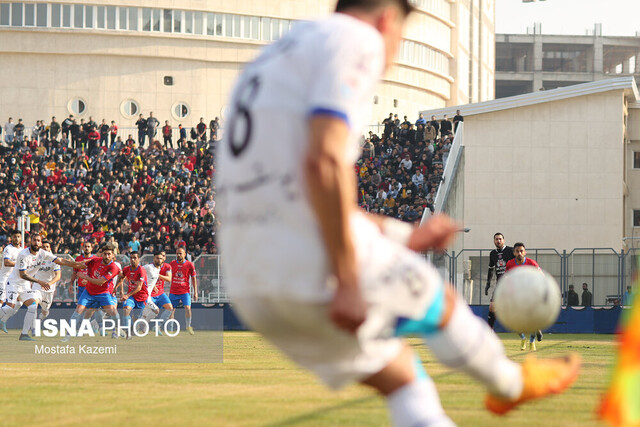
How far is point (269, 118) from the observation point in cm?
375

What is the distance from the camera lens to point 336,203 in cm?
351

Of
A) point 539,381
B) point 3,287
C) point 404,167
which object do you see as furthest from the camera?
point 404,167

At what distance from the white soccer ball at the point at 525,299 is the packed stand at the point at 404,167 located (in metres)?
25.3

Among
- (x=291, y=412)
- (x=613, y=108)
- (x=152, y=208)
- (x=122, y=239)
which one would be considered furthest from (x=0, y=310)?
(x=613, y=108)

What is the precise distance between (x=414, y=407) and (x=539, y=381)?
75cm

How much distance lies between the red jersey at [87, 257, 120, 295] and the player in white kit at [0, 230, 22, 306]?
1705mm

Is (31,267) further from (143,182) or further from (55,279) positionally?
(143,182)

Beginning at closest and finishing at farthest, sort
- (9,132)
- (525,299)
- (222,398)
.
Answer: (525,299)
(222,398)
(9,132)

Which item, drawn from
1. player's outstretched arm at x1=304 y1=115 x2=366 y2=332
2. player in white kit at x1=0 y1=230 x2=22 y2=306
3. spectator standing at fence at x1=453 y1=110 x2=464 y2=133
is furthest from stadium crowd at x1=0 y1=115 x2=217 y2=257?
player's outstretched arm at x1=304 y1=115 x2=366 y2=332

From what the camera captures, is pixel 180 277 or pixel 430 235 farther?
pixel 180 277

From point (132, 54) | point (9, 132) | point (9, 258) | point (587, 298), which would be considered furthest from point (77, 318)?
point (132, 54)

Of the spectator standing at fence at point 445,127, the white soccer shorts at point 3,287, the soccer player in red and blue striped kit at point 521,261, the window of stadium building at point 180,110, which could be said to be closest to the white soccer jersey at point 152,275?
the white soccer shorts at point 3,287

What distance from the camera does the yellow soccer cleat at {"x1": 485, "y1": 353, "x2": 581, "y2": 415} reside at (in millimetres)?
4605

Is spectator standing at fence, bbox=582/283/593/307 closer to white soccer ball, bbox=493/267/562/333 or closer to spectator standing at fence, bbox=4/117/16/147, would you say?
white soccer ball, bbox=493/267/562/333
